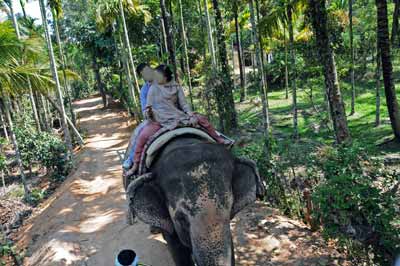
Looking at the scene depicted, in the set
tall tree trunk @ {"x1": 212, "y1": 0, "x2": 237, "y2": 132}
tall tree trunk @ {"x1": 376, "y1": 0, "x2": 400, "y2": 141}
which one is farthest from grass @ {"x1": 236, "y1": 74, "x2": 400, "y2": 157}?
tall tree trunk @ {"x1": 212, "y1": 0, "x2": 237, "y2": 132}

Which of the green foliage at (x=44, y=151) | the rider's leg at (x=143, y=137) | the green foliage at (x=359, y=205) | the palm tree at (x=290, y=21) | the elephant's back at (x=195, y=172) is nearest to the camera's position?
the elephant's back at (x=195, y=172)

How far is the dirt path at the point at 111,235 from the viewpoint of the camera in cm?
607

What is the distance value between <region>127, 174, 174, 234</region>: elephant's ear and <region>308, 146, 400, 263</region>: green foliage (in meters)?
2.17

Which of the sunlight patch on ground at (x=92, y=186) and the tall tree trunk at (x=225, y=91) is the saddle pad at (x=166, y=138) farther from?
the tall tree trunk at (x=225, y=91)

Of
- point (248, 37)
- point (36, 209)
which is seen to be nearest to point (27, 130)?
point (36, 209)

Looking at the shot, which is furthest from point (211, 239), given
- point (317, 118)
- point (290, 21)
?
point (317, 118)

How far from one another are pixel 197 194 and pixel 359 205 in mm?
2439

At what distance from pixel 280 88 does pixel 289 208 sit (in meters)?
22.4

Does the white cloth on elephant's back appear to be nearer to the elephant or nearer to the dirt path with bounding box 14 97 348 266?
the elephant

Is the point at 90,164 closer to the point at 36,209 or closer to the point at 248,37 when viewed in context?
the point at 36,209

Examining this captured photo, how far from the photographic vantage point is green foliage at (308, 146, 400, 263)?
15.0 ft

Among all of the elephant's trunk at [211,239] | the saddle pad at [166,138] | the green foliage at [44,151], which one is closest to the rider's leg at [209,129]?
the saddle pad at [166,138]

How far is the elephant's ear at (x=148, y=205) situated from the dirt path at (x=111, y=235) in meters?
2.36

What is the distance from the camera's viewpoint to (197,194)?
3549mm
